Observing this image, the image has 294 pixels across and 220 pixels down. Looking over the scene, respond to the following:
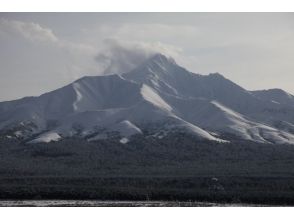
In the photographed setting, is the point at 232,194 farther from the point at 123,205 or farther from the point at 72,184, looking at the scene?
the point at 72,184

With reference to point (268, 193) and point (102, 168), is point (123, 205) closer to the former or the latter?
point (268, 193)

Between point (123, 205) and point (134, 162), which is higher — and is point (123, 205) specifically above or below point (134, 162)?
below

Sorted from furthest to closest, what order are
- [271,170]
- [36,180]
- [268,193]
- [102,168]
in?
[102,168]
[271,170]
[36,180]
[268,193]

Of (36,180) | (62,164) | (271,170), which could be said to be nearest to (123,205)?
(36,180)

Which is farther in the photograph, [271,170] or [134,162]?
[134,162]

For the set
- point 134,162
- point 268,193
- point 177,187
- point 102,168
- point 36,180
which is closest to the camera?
point 268,193

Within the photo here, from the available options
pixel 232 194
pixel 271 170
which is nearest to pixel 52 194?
pixel 232 194

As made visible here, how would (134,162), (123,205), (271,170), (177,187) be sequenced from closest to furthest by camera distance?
(123,205)
(177,187)
(271,170)
(134,162)

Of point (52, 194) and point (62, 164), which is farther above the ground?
point (62, 164)

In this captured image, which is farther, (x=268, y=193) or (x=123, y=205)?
(x=268, y=193)
